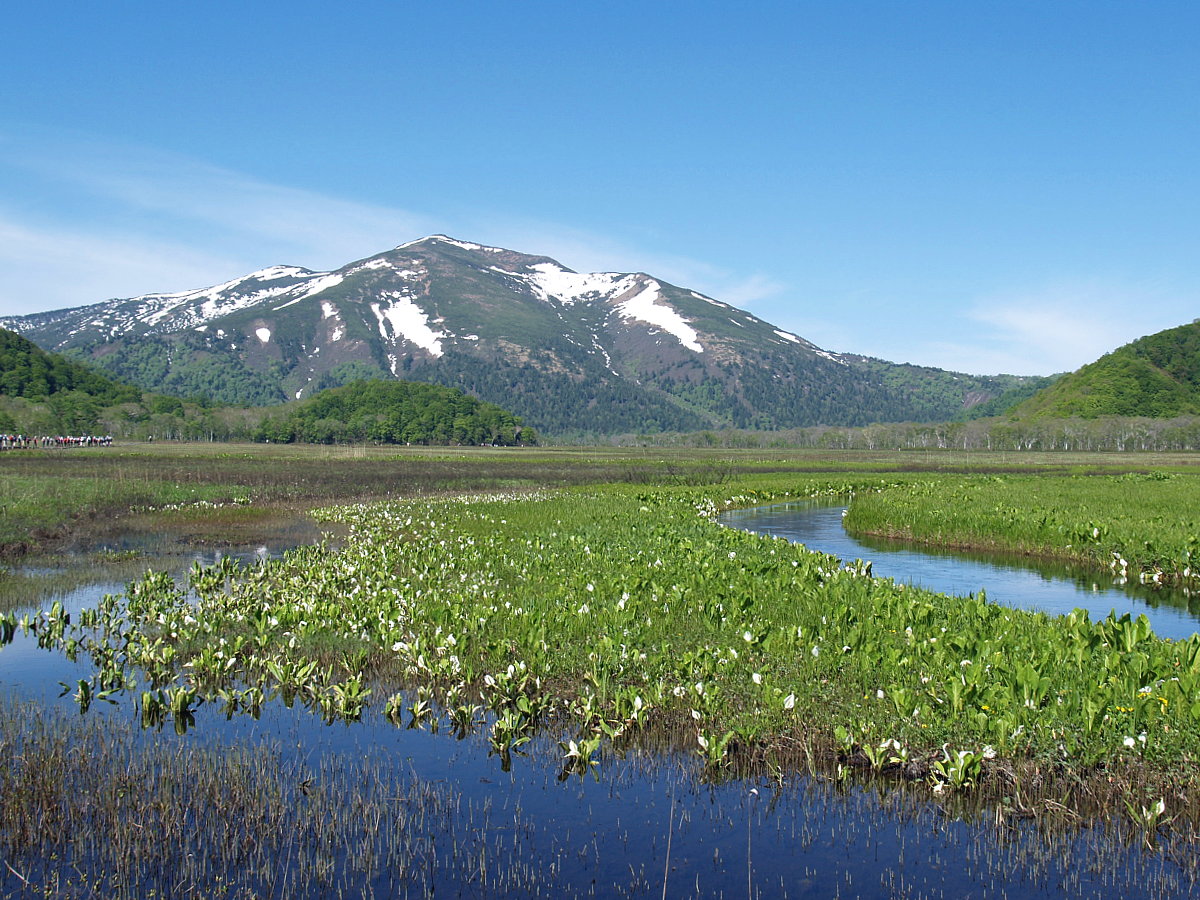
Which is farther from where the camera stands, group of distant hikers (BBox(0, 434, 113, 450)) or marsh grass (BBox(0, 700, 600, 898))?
group of distant hikers (BBox(0, 434, 113, 450))

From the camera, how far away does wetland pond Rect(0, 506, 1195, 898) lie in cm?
850

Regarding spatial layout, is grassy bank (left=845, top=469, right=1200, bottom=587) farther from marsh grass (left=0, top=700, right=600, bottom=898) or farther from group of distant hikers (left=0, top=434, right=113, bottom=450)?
group of distant hikers (left=0, top=434, right=113, bottom=450)

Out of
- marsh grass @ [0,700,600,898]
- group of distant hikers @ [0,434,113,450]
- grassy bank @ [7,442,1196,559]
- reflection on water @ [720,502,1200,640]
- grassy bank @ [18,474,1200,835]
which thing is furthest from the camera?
group of distant hikers @ [0,434,113,450]

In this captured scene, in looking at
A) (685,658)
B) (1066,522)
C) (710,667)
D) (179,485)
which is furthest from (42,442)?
(710,667)

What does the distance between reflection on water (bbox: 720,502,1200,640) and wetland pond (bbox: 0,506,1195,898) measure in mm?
8237

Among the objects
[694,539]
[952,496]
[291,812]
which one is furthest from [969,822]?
[952,496]

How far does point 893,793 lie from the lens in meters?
10.4

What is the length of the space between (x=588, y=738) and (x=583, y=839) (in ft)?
9.12

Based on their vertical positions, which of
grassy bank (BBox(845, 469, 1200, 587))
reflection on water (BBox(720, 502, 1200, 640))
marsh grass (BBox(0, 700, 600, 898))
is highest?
grassy bank (BBox(845, 469, 1200, 587))

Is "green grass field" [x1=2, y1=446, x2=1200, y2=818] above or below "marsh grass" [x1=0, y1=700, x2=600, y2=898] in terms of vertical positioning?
above

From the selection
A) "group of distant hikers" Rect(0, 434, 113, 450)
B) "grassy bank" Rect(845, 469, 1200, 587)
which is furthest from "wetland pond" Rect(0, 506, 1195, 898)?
"group of distant hikers" Rect(0, 434, 113, 450)

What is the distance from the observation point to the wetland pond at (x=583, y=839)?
Answer: 27.9 feet

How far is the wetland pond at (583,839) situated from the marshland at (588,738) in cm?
4

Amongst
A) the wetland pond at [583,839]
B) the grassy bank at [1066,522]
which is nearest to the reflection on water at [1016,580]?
the grassy bank at [1066,522]
